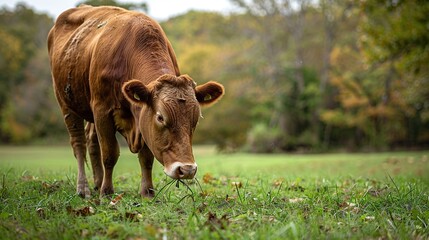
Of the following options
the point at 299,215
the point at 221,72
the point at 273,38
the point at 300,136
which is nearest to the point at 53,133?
the point at 221,72

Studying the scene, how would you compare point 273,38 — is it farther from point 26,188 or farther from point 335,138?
point 26,188

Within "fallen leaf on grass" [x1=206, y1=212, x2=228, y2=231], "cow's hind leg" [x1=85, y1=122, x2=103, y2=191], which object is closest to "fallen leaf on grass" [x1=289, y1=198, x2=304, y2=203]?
"fallen leaf on grass" [x1=206, y1=212, x2=228, y2=231]

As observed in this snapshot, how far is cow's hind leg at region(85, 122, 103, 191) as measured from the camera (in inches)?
252

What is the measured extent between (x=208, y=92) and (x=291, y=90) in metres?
28.1

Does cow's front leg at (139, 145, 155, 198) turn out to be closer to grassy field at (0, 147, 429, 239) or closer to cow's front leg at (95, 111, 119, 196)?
grassy field at (0, 147, 429, 239)

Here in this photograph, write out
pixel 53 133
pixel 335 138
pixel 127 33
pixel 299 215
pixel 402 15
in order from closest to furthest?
pixel 299 215 → pixel 127 33 → pixel 402 15 → pixel 335 138 → pixel 53 133

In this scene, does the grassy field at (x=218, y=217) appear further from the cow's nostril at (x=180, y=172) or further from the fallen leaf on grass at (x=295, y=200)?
the cow's nostril at (x=180, y=172)

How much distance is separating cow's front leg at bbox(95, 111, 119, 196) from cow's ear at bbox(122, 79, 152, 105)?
78 centimetres

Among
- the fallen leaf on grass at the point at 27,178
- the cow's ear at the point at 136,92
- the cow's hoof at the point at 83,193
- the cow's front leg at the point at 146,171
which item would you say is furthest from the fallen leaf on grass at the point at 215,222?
the fallen leaf on grass at the point at 27,178

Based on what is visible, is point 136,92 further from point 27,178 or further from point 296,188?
point 27,178

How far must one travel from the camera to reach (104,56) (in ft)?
17.8

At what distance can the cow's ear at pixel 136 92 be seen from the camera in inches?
183

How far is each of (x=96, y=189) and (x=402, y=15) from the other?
11.1m

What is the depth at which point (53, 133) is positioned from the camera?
155 ft
